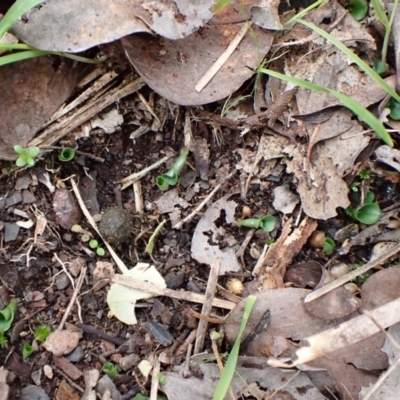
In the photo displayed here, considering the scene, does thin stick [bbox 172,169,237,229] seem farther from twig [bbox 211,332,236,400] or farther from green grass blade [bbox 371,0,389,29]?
green grass blade [bbox 371,0,389,29]

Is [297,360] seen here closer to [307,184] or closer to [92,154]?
[307,184]

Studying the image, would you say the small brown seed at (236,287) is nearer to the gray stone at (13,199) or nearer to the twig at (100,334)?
the twig at (100,334)

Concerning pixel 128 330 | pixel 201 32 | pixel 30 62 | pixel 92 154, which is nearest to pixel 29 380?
pixel 128 330

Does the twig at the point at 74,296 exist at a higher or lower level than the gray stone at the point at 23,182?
lower

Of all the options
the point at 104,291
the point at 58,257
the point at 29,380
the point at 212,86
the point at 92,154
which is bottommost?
the point at 29,380

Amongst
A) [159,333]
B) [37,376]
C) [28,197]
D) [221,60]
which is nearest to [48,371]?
[37,376]

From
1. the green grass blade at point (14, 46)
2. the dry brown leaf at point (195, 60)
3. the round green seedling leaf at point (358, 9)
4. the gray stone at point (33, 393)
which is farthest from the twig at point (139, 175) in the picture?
the round green seedling leaf at point (358, 9)

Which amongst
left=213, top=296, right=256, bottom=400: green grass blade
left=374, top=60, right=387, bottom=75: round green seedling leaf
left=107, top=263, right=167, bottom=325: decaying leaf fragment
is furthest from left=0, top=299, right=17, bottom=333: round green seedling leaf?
left=374, top=60, right=387, bottom=75: round green seedling leaf
